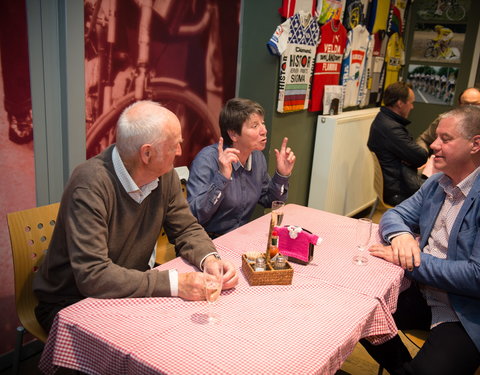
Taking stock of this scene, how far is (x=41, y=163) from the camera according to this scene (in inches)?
90.2

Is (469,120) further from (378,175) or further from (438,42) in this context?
(438,42)

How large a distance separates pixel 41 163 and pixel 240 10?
1.81 metres

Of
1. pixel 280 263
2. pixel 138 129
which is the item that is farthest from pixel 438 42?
pixel 138 129

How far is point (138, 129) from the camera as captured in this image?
5.38ft

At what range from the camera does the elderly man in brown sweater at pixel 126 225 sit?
149 centimetres

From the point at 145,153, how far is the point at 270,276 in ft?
2.02

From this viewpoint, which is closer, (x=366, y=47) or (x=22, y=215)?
(x=22, y=215)

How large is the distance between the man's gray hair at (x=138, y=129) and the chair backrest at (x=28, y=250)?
1.79 feet

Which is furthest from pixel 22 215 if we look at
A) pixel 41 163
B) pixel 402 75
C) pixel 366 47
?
pixel 402 75

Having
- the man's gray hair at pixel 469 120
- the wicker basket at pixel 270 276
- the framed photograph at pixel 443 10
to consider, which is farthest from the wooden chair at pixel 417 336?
the framed photograph at pixel 443 10

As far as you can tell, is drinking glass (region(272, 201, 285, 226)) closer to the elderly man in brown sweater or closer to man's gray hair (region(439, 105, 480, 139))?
the elderly man in brown sweater

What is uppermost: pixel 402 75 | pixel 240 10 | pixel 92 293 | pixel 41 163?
pixel 240 10

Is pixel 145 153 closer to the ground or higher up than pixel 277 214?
higher up

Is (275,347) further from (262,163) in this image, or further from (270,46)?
(270,46)
